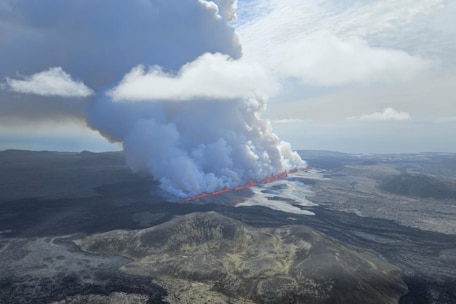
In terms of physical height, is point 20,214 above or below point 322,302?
above

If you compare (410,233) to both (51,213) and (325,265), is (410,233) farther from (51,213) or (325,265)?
(51,213)

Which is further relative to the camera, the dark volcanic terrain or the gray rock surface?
the dark volcanic terrain

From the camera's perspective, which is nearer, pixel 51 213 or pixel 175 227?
pixel 175 227

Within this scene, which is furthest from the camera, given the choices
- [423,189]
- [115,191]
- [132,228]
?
[423,189]

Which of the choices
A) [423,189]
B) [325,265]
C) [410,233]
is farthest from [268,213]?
[423,189]

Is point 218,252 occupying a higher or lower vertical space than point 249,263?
higher

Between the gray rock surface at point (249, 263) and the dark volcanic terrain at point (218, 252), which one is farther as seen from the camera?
the dark volcanic terrain at point (218, 252)

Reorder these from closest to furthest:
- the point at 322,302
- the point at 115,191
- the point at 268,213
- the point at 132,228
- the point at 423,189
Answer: the point at 322,302 → the point at 132,228 → the point at 268,213 → the point at 115,191 → the point at 423,189

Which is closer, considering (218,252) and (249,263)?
(249,263)
